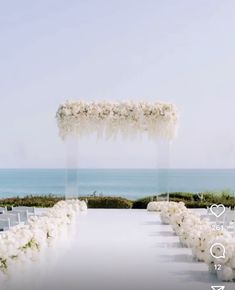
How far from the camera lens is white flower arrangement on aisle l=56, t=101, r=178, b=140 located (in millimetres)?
13469

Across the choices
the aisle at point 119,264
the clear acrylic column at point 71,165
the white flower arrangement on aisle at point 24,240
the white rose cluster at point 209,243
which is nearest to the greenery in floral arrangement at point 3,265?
the white flower arrangement on aisle at point 24,240

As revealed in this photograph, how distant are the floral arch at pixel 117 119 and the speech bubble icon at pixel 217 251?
8.17m

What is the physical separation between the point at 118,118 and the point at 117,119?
3cm

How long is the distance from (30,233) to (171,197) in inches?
384

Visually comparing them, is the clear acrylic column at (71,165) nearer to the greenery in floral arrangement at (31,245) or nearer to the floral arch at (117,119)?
the floral arch at (117,119)

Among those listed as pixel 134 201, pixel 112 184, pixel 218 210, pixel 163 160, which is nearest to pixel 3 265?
pixel 218 210

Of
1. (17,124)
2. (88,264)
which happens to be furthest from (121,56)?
(88,264)

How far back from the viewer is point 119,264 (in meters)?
6.46

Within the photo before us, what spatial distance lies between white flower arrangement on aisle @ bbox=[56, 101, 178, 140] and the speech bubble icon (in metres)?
8.17

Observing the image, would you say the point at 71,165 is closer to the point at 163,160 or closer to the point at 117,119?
the point at 117,119

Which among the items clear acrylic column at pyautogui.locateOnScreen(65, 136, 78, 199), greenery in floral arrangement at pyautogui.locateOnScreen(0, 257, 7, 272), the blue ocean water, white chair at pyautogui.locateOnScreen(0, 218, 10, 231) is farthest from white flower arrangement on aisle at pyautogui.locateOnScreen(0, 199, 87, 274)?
the blue ocean water

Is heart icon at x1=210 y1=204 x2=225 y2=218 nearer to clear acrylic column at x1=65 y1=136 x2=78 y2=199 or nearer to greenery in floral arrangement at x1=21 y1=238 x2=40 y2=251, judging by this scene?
greenery in floral arrangement at x1=21 y1=238 x2=40 y2=251

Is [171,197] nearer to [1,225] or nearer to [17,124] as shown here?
[1,225]

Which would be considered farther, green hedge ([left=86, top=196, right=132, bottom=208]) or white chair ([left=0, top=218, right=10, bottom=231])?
green hedge ([left=86, top=196, right=132, bottom=208])
